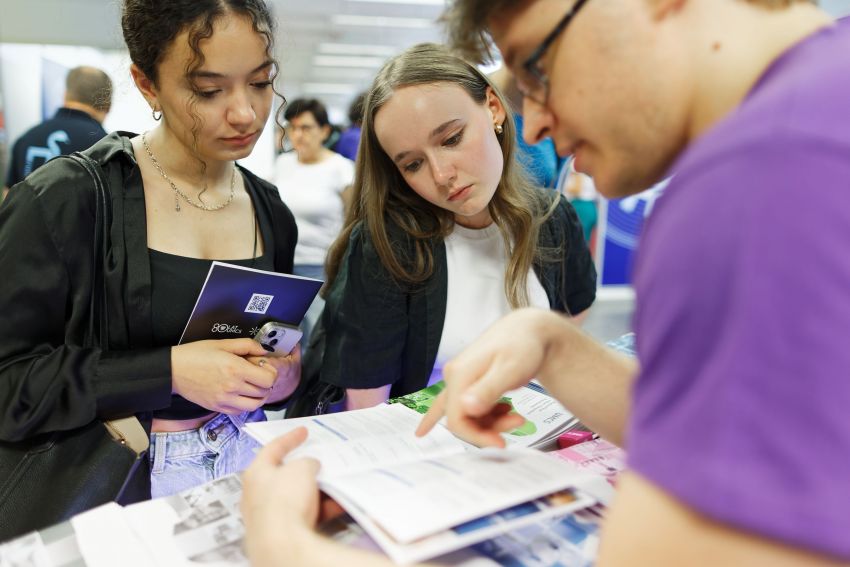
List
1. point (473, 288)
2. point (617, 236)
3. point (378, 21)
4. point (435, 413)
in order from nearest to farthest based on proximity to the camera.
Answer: point (435, 413), point (473, 288), point (617, 236), point (378, 21)

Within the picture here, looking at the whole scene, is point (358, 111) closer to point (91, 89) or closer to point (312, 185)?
point (91, 89)

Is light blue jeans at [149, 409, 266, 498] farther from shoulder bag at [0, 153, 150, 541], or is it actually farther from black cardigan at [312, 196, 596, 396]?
black cardigan at [312, 196, 596, 396]

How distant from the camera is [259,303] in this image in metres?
1.31

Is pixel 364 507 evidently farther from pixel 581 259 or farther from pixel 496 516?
pixel 581 259

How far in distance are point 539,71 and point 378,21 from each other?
8.96m

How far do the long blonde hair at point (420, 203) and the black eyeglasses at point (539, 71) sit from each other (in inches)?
34.2

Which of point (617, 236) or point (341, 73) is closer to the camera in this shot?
point (617, 236)

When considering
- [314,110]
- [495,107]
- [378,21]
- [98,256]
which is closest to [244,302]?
[98,256]

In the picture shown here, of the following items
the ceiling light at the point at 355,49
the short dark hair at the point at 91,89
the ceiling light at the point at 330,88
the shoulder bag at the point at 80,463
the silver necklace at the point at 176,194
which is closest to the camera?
the shoulder bag at the point at 80,463

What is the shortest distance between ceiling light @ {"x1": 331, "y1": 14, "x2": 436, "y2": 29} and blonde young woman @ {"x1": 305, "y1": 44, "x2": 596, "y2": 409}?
7722mm

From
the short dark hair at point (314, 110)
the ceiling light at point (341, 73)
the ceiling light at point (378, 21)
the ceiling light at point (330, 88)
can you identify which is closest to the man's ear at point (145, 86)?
the short dark hair at point (314, 110)

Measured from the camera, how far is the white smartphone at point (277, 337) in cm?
134

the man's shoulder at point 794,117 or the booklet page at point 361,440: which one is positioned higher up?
the man's shoulder at point 794,117

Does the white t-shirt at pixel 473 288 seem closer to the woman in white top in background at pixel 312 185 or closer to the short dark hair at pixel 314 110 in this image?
the woman in white top in background at pixel 312 185
